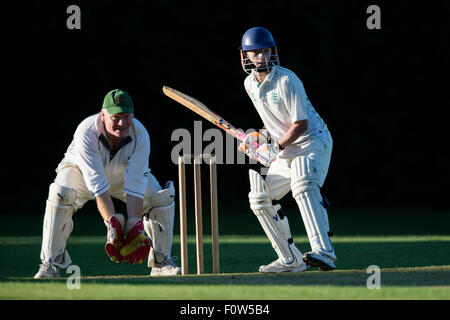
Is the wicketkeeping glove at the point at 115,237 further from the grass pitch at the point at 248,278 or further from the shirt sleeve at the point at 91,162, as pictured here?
the shirt sleeve at the point at 91,162

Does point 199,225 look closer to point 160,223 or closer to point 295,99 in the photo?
point 160,223

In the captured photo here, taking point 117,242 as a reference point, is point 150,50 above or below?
above

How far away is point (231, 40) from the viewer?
8.20 meters

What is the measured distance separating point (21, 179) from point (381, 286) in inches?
224

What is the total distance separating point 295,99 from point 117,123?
2.56ft

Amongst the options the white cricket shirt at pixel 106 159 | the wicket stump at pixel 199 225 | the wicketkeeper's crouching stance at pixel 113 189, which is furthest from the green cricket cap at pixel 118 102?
the wicket stump at pixel 199 225

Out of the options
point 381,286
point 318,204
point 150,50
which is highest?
point 150,50

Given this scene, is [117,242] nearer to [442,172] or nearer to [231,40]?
[231,40]

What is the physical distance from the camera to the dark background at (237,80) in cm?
803

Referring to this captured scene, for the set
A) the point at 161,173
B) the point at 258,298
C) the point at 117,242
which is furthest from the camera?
the point at 161,173

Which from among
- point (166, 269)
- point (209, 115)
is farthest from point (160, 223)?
point (209, 115)

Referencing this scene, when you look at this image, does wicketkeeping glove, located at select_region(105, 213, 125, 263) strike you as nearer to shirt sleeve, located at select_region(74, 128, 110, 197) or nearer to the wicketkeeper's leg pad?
shirt sleeve, located at select_region(74, 128, 110, 197)

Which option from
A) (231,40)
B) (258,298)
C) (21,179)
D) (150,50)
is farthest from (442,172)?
(258,298)

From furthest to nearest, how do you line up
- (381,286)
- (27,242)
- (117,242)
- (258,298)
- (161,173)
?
(161,173) → (27,242) → (117,242) → (381,286) → (258,298)
